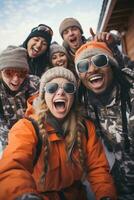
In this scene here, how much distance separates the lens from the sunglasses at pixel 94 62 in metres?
3.36

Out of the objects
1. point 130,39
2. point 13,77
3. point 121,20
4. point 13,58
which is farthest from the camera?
point 130,39

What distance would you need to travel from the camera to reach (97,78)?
132 inches

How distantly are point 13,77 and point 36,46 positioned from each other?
3.91 feet

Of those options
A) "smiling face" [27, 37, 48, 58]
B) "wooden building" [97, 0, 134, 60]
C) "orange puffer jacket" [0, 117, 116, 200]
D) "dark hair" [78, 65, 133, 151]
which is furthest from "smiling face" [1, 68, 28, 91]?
"wooden building" [97, 0, 134, 60]

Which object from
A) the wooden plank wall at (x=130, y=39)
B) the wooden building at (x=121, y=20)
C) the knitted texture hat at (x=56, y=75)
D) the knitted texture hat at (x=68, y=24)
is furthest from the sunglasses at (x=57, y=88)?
the wooden plank wall at (x=130, y=39)

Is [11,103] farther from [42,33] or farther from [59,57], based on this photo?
[42,33]

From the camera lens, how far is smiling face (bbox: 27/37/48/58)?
5.05 metres

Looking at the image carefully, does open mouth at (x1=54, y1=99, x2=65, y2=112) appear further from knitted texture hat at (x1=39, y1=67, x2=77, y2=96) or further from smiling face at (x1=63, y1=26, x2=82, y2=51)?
smiling face at (x1=63, y1=26, x2=82, y2=51)

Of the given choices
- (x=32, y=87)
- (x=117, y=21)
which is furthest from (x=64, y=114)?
(x=117, y=21)

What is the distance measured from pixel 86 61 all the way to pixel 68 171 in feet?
4.15

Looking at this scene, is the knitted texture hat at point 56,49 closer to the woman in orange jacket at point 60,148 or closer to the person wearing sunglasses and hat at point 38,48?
the person wearing sunglasses and hat at point 38,48

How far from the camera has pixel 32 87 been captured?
429cm

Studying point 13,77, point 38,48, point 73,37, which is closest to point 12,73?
point 13,77

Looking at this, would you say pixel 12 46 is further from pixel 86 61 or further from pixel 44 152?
pixel 44 152
